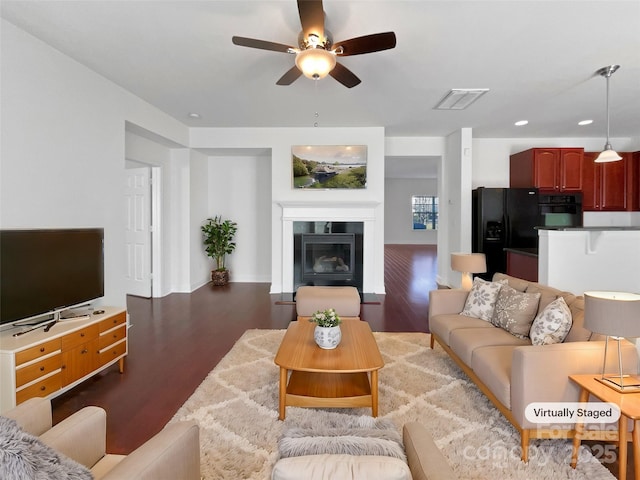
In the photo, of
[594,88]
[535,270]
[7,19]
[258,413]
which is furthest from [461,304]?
[7,19]

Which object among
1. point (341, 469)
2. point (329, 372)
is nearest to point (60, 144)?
point (329, 372)

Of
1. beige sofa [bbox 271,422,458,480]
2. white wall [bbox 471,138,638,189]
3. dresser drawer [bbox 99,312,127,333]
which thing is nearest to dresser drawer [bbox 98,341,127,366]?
dresser drawer [bbox 99,312,127,333]

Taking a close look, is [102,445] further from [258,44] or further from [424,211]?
[424,211]

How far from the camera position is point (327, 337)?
2404 millimetres

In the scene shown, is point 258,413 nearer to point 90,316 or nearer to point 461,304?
point 90,316

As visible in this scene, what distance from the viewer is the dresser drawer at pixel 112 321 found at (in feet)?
9.32

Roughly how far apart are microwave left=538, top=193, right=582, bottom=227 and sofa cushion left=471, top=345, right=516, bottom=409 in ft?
15.4

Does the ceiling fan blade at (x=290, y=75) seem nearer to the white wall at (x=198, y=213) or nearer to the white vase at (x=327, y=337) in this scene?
the white vase at (x=327, y=337)

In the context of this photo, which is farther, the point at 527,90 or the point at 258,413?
the point at 527,90

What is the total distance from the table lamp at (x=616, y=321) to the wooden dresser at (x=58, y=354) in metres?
3.31

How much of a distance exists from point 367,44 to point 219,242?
4837 mm

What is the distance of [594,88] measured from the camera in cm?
396

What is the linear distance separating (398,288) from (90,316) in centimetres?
495

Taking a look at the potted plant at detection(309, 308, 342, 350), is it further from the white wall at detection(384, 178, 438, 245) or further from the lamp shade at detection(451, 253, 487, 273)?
the white wall at detection(384, 178, 438, 245)
